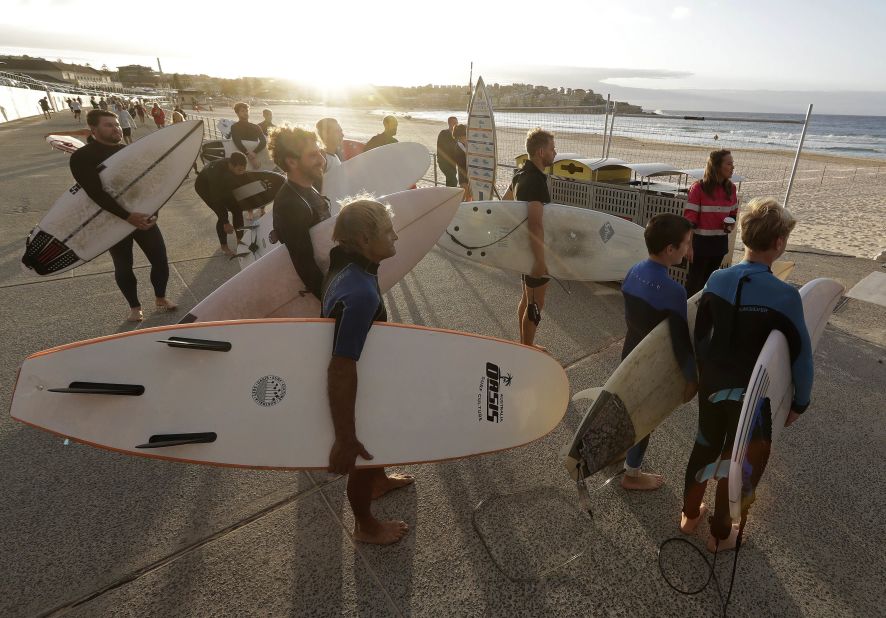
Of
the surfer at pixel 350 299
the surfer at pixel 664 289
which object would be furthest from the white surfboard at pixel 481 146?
the surfer at pixel 350 299

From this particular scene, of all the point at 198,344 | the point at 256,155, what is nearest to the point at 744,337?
the point at 198,344

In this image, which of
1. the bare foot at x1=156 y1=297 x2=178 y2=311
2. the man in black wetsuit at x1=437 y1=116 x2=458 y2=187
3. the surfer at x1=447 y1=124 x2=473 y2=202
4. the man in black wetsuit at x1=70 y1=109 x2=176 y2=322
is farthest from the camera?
the man in black wetsuit at x1=437 y1=116 x2=458 y2=187

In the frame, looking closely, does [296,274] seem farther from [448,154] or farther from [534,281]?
[448,154]

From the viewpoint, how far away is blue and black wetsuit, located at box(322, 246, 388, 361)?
1819 mm

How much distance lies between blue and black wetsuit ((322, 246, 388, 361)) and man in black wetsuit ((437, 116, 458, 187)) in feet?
23.6

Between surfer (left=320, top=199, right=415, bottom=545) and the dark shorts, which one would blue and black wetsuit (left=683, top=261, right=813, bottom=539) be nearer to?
surfer (left=320, top=199, right=415, bottom=545)

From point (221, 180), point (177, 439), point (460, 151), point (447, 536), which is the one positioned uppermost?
point (460, 151)

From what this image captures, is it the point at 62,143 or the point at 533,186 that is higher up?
the point at 533,186

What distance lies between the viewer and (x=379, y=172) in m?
6.18

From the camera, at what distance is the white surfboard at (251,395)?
2.12 m

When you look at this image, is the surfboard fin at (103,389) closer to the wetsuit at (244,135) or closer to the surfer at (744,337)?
the surfer at (744,337)

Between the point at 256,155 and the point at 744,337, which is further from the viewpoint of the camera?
the point at 256,155

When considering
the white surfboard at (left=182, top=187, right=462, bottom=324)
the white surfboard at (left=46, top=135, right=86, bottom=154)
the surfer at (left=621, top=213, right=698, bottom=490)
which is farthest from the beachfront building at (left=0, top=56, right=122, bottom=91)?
the surfer at (left=621, top=213, right=698, bottom=490)

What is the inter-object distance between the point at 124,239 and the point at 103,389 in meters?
3.12
